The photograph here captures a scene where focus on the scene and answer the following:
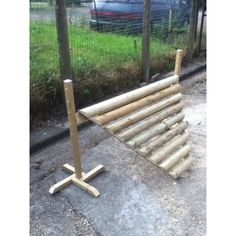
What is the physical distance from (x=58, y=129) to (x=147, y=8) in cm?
203

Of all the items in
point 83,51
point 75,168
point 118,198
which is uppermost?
point 83,51

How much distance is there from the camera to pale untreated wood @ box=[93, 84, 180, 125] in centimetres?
236

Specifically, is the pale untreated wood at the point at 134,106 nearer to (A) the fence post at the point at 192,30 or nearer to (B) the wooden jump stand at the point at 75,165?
(B) the wooden jump stand at the point at 75,165

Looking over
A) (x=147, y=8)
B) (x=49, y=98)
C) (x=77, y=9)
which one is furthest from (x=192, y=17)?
(x=49, y=98)

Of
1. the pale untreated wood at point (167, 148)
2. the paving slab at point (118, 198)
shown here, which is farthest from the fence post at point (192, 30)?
the pale untreated wood at point (167, 148)

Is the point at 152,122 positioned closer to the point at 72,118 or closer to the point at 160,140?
the point at 160,140

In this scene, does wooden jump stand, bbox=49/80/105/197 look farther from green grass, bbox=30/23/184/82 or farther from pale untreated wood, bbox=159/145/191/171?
green grass, bbox=30/23/184/82

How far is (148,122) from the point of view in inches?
106

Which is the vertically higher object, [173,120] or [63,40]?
[63,40]

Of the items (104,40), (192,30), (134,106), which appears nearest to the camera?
(134,106)

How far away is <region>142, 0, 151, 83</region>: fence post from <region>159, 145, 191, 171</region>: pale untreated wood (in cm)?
188

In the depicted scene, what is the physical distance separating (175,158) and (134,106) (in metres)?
0.59

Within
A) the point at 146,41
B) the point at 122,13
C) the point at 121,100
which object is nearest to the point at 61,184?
the point at 121,100
